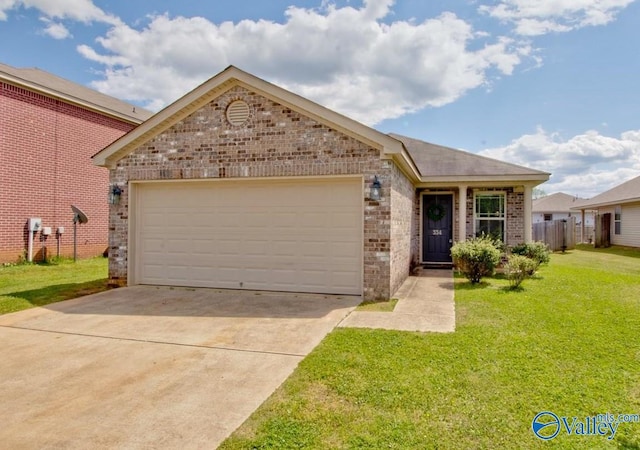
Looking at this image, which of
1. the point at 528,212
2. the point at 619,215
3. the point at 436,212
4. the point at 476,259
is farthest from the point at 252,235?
the point at 619,215

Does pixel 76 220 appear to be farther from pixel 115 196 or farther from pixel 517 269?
pixel 517 269

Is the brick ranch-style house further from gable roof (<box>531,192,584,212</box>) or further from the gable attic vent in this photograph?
gable roof (<box>531,192,584,212</box>)

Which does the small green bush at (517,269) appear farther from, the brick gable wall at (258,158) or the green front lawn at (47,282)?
the green front lawn at (47,282)

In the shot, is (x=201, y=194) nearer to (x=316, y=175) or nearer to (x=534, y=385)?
(x=316, y=175)

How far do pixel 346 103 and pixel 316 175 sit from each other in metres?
9.90

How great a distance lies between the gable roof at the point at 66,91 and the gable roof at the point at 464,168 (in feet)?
40.7

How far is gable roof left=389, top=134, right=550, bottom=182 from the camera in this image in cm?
1121

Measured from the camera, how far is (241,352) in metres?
4.67

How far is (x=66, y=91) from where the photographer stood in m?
14.6

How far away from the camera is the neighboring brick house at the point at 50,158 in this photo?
12555 millimetres

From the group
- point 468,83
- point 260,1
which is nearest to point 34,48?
point 260,1

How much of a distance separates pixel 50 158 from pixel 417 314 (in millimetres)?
13978

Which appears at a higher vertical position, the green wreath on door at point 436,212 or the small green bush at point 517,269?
the green wreath on door at point 436,212

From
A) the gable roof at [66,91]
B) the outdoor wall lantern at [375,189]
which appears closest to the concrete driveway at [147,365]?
the outdoor wall lantern at [375,189]
